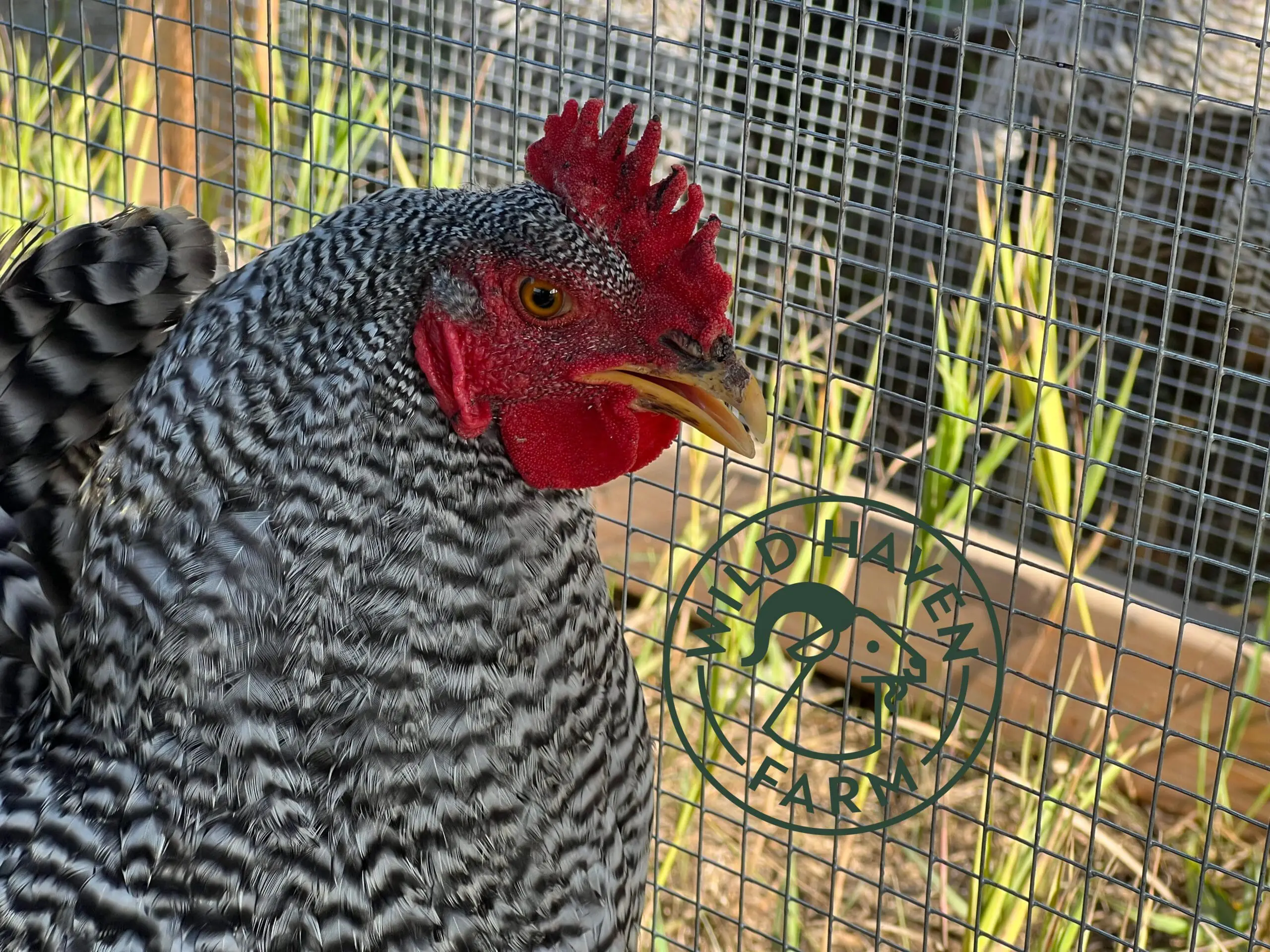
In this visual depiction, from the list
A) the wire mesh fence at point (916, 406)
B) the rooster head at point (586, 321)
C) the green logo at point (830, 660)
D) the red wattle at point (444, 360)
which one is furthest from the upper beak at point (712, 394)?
the green logo at point (830, 660)

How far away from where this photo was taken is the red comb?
1.37 meters

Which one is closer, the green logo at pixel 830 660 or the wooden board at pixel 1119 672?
the green logo at pixel 830 660

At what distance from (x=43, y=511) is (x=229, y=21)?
3.71 feet

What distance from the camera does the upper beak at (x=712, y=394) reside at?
4.44 feet

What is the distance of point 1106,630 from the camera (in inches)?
110

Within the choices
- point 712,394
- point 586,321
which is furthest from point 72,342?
point 712,394

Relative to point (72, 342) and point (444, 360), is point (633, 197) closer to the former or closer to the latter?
point (444, 360)

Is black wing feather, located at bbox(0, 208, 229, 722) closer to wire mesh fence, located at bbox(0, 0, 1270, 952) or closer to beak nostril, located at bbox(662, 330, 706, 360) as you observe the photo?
wire mesh fence, located at bbox(0, 0, 1270, 952)

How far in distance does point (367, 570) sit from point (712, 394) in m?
0.37

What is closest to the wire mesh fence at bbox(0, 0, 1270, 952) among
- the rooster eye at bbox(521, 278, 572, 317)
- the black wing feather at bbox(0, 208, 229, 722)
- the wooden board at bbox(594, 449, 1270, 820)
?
the wooden board at bbox(594, 449, 1270, 820)

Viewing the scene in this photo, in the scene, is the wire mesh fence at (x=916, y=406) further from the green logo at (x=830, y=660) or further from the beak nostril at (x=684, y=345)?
the beak nostril at (x=684, y=345)

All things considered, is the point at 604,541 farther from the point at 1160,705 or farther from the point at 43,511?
the point at 43,511

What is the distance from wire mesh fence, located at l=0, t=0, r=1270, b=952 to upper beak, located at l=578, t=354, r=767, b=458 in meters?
0.36

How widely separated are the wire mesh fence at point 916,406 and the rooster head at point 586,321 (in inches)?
10.4
